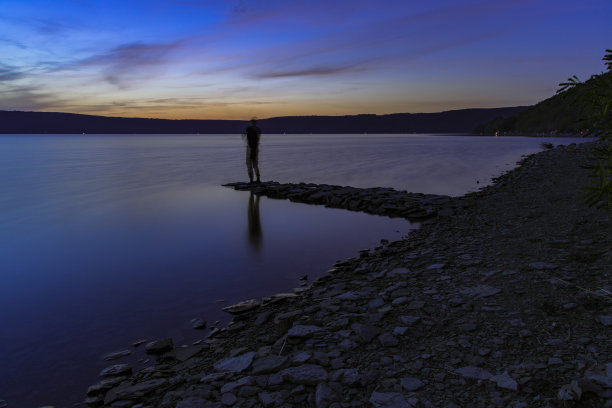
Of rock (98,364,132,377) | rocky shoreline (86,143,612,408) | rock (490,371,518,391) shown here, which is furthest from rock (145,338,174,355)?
rock (490,371,518,391)

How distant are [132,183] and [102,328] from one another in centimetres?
2237

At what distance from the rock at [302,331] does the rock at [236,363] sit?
0.56m

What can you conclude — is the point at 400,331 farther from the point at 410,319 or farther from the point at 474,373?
the point at 474,373

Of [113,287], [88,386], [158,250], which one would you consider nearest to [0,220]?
[158,250]

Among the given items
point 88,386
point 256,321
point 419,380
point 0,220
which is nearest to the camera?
point 419,380

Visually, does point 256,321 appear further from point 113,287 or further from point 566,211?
point 566,211

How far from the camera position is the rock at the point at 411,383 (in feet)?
12.4

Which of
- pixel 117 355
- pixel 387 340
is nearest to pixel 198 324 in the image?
pixel 117 355

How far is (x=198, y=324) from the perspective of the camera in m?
6.31

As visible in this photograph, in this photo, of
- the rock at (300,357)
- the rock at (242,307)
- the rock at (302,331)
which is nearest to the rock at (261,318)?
the rock at (242,307)

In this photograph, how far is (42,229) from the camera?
44.4 ft

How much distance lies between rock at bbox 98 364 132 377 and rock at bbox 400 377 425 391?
3.48 metres

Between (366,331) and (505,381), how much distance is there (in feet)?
5.61

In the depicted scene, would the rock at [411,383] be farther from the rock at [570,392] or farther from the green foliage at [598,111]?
the green foliage at [598,111]
